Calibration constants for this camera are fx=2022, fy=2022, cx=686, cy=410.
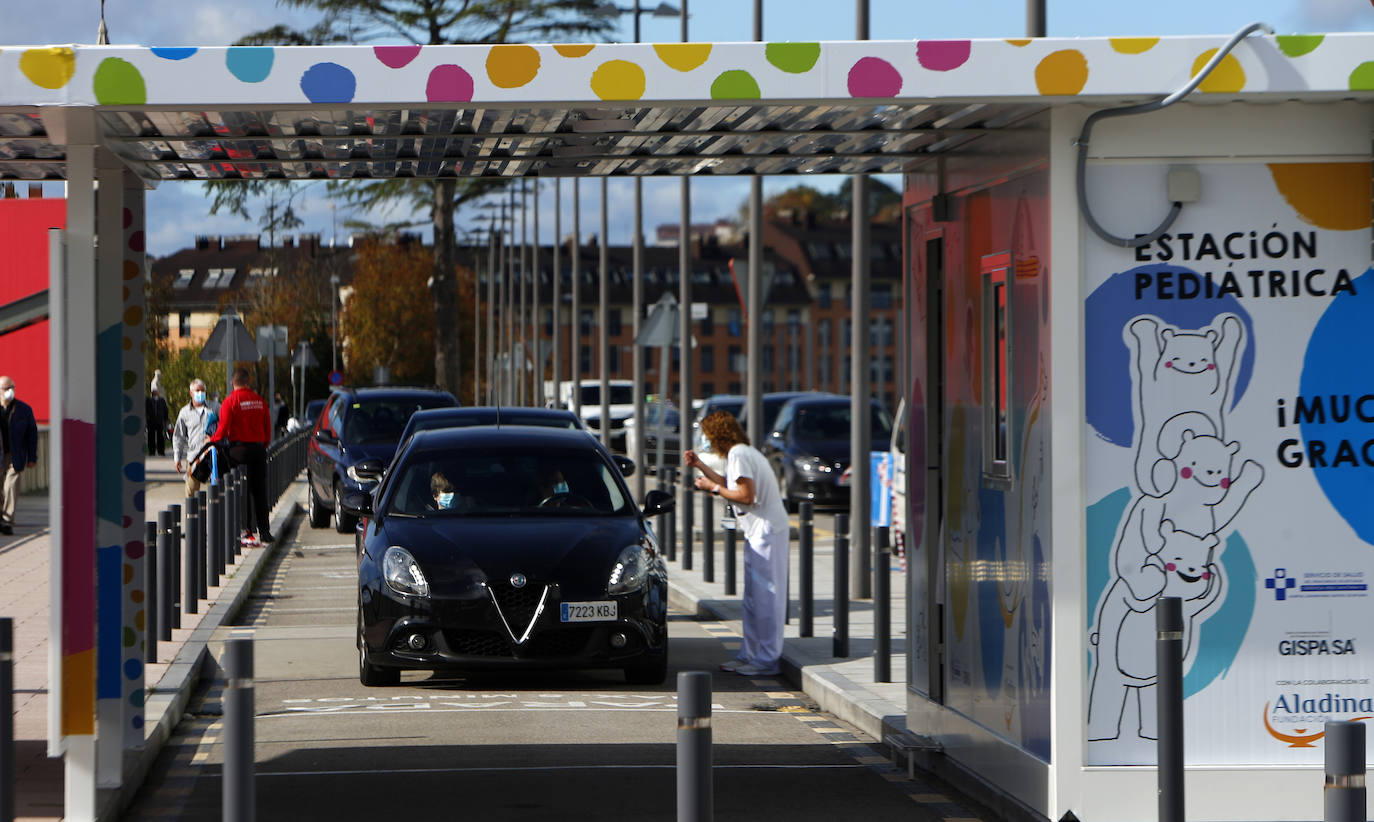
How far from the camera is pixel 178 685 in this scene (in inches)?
440

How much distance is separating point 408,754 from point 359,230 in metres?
40.2

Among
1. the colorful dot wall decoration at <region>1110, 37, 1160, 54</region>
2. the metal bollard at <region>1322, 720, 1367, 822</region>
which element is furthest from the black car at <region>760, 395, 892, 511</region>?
the metal bollard at <region>1322, 720, 1367, 822</region>

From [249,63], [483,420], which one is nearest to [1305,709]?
[249,63]

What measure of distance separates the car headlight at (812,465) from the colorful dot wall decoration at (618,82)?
20916mm

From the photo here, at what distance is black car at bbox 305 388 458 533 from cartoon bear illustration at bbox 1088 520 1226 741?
53.9 feet

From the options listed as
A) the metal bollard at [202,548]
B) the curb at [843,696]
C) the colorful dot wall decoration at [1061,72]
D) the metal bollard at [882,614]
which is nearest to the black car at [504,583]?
the curb at [843,696]

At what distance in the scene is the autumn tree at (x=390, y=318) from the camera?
8656cm

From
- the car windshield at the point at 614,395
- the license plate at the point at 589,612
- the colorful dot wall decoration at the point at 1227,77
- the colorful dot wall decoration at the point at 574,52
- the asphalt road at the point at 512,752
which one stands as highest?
the colorful dot wall decoration at the point at 574,52

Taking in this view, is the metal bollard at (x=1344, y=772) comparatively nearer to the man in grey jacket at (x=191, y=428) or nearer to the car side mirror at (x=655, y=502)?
the car side mirror at (x=655, y=502)

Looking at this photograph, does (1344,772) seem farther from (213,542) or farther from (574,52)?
(213,542)

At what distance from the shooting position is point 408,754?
9.56 meters

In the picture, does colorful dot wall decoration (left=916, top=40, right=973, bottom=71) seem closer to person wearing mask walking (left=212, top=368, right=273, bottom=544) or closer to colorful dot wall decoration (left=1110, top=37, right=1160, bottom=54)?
colorful dot wall decoration (left=1110, top=37, right=1160, bottom=54)

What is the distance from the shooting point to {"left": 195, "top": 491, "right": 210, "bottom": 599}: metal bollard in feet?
52.5

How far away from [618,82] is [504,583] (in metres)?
4.63
